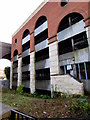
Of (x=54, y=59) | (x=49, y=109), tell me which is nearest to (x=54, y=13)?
(x=54, y=59)

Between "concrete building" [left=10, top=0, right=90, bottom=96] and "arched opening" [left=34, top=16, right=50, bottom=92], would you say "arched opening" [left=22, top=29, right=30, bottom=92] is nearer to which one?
"concrete building" [left=10, top=0, right=90, bottom=96]

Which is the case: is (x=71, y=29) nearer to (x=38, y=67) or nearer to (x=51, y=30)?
(x=51, y=30)

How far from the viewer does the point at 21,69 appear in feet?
72.6

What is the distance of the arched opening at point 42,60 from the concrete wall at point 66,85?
2916 millimetres

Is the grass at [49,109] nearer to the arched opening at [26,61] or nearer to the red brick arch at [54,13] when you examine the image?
the red brick arch at [54,13]

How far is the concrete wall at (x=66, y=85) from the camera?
9.18 m

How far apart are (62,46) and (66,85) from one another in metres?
6.70

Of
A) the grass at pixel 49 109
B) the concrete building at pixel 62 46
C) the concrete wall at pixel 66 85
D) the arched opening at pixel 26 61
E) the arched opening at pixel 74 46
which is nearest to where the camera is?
the grass at pixel 49 109

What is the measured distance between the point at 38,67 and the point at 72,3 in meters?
11.4

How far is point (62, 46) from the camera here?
1466 centimetres

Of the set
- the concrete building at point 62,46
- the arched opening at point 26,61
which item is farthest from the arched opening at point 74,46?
the arched opening at point 26,61

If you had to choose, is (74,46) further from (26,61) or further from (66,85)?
(26,61)

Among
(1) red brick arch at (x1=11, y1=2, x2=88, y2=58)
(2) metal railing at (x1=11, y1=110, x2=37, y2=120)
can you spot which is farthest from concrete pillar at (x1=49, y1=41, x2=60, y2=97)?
(2) metal railing at (x1=11, y1=110, x2=37, y2=120)

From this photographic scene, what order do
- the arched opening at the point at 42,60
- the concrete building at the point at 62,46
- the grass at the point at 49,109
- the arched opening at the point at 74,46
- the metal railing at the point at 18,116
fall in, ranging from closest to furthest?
the metal railing at the point at 18,116, the grass at the point at 49,109, the concrete building at the point at 62,46, the arched opening at the point at 74,46, the arched opening at the point at 42,60
